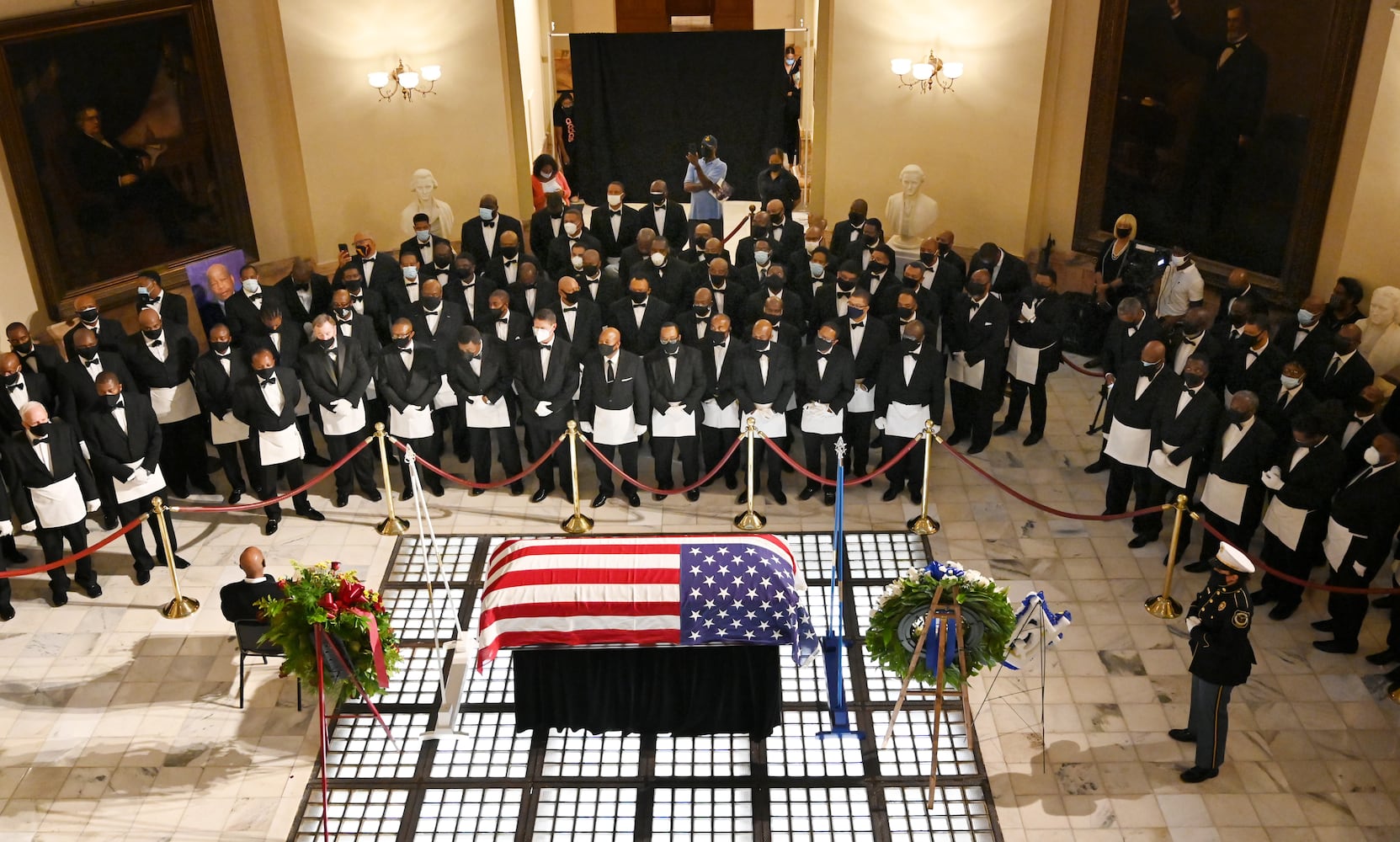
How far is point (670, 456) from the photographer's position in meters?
11.6

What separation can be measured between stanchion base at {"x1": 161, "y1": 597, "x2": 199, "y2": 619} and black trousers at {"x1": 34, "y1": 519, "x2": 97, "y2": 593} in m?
0.80

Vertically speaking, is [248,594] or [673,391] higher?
[673,391]

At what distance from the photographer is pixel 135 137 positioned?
46.3 feet

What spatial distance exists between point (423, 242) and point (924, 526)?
20.6 ft

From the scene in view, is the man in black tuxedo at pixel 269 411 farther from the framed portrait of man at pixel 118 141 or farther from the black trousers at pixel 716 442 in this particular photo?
the framed portrait of man at pixel 118 141

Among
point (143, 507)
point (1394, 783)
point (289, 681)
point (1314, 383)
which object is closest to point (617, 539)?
point (289, 681)

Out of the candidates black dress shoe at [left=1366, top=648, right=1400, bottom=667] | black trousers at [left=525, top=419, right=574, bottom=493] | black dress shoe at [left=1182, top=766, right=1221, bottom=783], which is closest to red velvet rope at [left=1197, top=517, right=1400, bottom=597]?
black dress shoe at [left=1366, top=648, right=1400, bottom=667]

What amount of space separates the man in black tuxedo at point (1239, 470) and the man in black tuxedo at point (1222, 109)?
4.67m

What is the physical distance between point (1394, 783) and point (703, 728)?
4.59 m

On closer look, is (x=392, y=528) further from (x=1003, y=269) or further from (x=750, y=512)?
(x=1003, y=269)

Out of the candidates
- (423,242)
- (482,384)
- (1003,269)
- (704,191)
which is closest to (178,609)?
(482,384)

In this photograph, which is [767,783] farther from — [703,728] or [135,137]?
[135,137]

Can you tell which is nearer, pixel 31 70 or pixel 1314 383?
pixel 1314 383

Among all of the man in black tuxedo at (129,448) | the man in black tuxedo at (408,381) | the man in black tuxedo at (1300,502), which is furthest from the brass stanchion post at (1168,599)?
the man in black tuxedo at (129,448)
